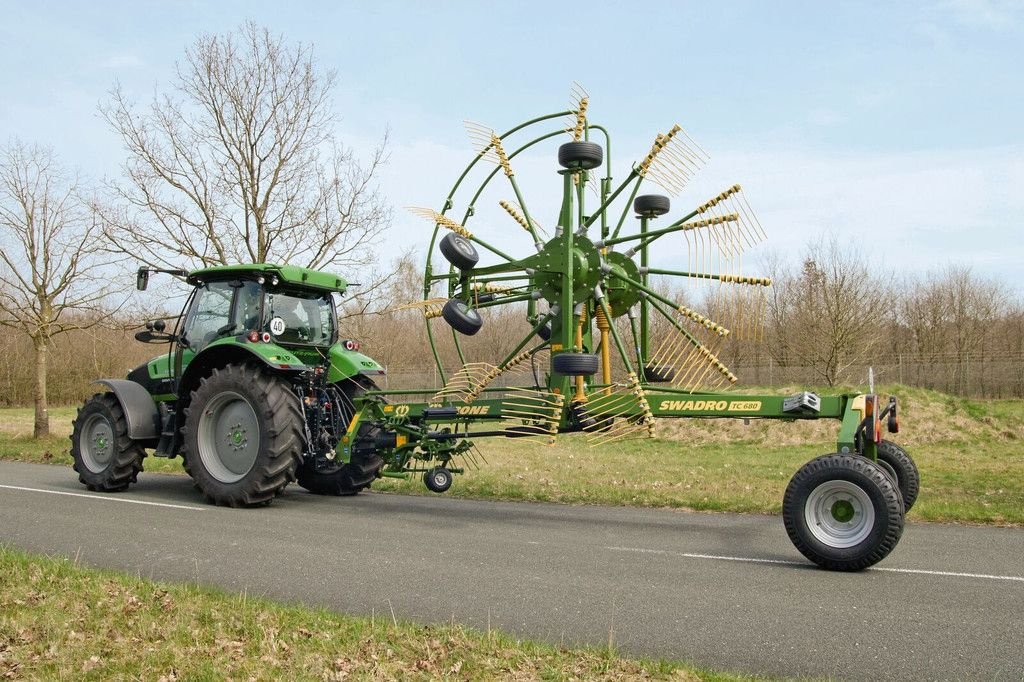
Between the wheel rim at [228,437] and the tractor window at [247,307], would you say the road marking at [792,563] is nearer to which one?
the wheel rim at [228,437]

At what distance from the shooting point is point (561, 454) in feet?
55.4

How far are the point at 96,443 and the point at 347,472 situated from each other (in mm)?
3354

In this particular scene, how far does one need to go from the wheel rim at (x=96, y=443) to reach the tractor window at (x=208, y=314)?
1610 millimetres

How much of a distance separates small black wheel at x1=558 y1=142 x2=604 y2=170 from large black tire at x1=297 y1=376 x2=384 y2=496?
3.55 m

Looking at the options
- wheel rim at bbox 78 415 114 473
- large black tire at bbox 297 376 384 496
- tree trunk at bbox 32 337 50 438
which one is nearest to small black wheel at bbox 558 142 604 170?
large black tire at bbox 297 376 384 496

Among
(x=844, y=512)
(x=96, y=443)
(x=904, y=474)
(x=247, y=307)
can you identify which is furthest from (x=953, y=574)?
(x=96, y=443)

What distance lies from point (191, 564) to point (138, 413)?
4934 mm

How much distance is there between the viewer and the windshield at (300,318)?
1059cm

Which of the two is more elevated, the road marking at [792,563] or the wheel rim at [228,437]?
the wheel rim at [228,437]

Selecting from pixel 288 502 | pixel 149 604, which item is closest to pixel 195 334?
pixel 288 502

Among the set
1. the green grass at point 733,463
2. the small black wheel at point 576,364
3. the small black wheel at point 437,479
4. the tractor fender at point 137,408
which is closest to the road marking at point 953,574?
the green grass at point 733,463

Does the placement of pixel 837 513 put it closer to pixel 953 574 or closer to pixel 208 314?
pixel 953 574

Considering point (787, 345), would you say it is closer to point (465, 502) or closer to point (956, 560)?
point (465, 502)

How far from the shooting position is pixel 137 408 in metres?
11.0
